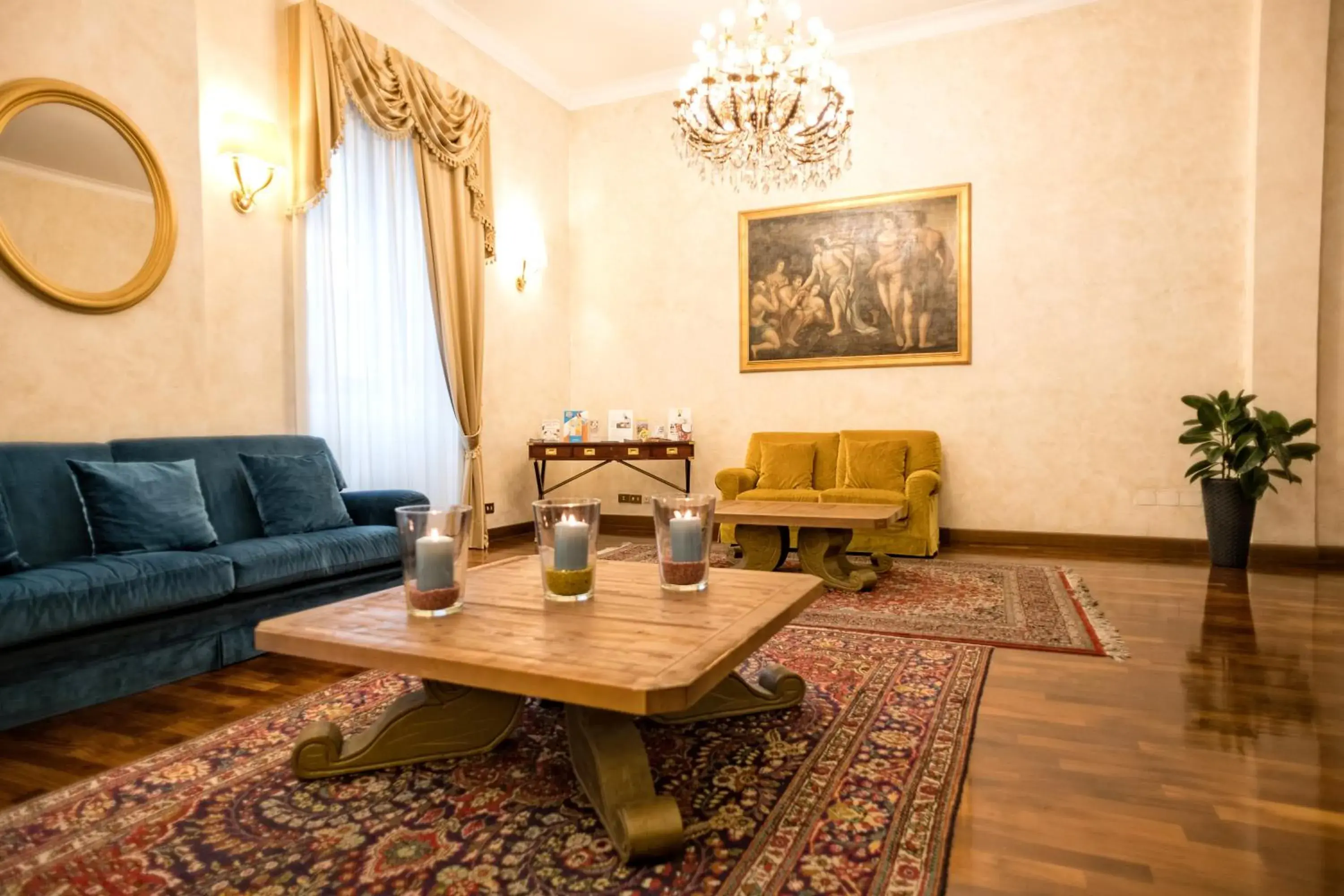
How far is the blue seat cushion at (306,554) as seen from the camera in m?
2.94

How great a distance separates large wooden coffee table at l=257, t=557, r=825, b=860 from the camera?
1.47 meters

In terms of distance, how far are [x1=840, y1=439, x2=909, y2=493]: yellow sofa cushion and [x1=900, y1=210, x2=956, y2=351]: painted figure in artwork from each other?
0.82 meters

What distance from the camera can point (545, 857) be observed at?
155cm

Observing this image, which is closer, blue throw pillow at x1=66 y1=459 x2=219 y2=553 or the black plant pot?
blue throw pillow at x1=66 y1=459 x2=219 y2=553

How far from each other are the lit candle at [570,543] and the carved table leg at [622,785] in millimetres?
359

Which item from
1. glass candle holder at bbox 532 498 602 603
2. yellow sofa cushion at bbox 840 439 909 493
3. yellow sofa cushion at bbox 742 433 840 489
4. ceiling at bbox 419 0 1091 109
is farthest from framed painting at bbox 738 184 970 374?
glass candle holder at bbox 532 498 602 603

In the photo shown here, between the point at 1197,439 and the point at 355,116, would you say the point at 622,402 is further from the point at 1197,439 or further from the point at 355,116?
the point at 1197,439

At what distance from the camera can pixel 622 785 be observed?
162cm

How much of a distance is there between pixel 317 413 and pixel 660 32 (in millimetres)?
3729

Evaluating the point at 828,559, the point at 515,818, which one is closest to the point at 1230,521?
the point at 828,559

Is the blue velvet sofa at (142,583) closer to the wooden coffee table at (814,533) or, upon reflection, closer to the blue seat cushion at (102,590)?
the blue seat cushion at (102,590)

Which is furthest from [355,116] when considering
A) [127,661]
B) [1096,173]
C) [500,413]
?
[1096,173]

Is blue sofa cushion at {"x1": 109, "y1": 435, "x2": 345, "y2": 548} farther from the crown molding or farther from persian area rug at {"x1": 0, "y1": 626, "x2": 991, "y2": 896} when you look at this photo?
the crown molding

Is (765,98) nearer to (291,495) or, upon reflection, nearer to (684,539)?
(684,539)
